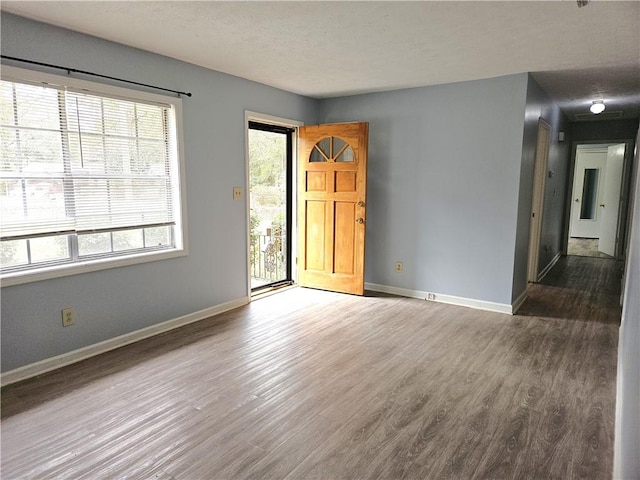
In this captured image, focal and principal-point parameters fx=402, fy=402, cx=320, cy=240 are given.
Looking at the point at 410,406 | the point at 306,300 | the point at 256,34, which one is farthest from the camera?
the point at 306,300

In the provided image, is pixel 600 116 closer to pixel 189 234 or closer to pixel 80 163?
pixel 189 234

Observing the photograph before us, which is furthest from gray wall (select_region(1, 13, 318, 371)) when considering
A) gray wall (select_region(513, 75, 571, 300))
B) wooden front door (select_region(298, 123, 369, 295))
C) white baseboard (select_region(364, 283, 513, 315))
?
gray wall (select_region(513, 75, 571, 300))

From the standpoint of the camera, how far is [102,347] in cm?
318

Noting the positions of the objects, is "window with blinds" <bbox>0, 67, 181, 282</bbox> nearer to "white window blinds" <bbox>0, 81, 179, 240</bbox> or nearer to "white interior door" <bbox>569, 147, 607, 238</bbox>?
"white window blinds" <bbox>0, 81, 179, 240</bbox>

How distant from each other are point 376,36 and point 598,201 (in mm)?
9148

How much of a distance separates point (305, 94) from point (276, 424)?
12.8 feet

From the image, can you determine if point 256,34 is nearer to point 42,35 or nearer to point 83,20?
point 83,20

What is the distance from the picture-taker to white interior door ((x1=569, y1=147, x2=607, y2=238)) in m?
9.53

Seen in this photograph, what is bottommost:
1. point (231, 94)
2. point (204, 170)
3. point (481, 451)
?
point (481, 451)

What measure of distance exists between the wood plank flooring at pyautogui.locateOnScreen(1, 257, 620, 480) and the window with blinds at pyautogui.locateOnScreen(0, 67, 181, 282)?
2.90 feet

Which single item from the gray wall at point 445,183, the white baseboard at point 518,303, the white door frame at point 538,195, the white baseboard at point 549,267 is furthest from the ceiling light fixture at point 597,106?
the white baseboard at point 518,303

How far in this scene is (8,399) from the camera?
249 cm

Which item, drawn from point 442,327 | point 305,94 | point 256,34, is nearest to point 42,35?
point 256,34

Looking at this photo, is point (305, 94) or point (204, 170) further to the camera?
point (305, 94)
